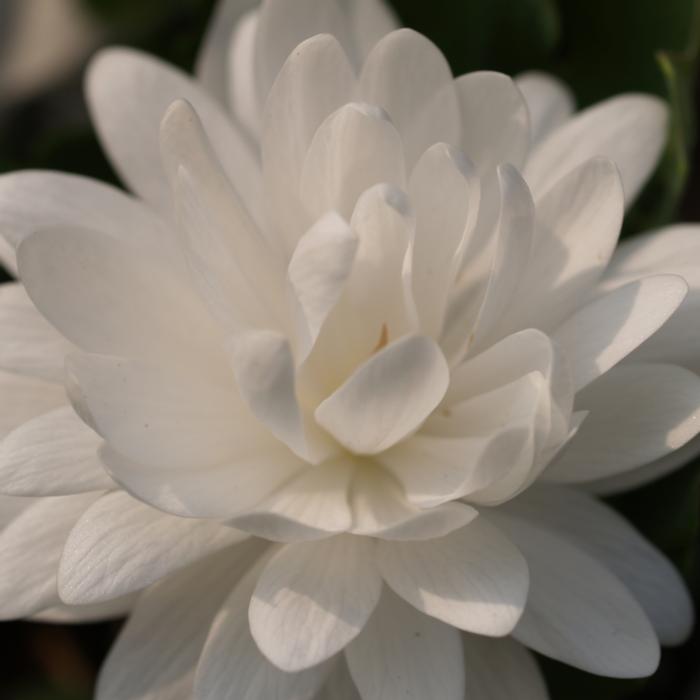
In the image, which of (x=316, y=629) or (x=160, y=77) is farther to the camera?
(x=160, y=77)

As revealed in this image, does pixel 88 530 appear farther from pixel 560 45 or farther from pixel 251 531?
pixel 560 45

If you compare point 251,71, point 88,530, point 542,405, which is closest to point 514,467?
point 542,405

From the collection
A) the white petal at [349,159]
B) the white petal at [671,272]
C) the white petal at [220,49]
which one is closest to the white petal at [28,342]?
the white petal at [349,159]

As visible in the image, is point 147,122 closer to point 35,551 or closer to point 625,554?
point 35,551

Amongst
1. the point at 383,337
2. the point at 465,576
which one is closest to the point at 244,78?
the point at 383,337

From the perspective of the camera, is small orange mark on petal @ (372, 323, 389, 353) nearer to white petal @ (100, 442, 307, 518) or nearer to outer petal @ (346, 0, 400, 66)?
white petal @ (100, 442, 307, 518)

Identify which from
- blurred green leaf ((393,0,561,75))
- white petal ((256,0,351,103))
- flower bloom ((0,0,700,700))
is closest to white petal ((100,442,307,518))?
flower bloom ((0,0,700,700))

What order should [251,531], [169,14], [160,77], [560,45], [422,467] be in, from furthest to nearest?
[169,14], [560,45], [160,77], [422,467], [251,531]

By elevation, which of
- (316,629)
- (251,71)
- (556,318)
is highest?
(251,71)
